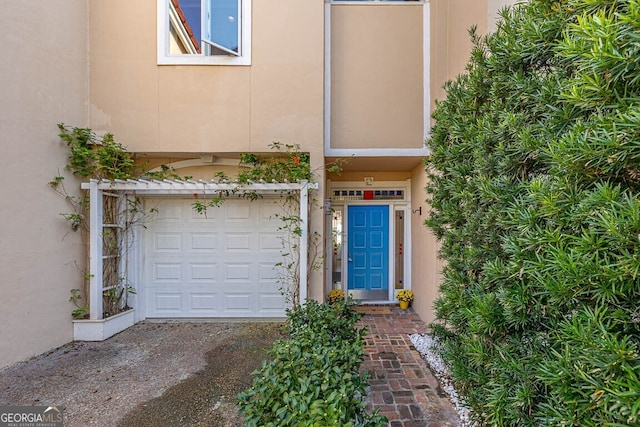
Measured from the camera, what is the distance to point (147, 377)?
342 centimetres

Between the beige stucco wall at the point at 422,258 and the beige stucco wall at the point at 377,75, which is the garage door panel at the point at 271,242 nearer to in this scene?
the beige stucco wall at the point at 377,75

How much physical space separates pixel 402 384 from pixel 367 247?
3.30m

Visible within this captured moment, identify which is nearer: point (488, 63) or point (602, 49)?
point (602, 49)

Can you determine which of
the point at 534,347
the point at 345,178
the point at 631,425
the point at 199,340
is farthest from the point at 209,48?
the point at 631,425

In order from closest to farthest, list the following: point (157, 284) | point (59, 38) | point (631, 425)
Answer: point (631, 425)
point (59, 38)
point (157, 284)

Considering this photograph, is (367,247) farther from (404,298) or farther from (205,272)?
(205,272)

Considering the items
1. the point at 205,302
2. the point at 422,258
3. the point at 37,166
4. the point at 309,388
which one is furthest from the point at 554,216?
the point at 37,166

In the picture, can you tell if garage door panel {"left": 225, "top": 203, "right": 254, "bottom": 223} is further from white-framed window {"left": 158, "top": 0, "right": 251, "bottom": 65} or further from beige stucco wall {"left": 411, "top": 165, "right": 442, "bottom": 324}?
beige stucco wall {"left": 411, "top": 165, "right": 442, "bottom": 324}

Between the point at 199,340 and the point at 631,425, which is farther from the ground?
the point at 631,425

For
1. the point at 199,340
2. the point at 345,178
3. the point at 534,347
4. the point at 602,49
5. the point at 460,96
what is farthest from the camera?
the point at 345,178

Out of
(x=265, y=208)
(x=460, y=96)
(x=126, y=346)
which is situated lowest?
(x=126, y=346)

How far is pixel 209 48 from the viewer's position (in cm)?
466

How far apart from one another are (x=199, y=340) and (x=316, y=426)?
3641mm

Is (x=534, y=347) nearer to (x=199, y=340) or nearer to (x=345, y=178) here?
(x=199, y=340)
